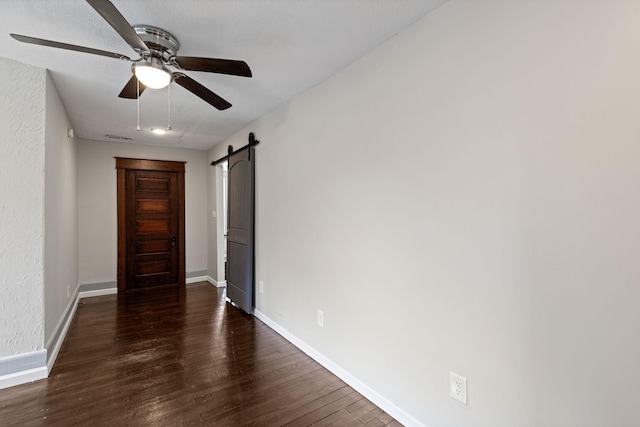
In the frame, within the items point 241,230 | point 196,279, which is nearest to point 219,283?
point 196,279

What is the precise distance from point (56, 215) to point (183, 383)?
202 cm

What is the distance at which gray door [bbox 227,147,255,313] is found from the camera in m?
3.74

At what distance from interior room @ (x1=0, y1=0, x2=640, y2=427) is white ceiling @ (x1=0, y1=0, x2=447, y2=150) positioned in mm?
16

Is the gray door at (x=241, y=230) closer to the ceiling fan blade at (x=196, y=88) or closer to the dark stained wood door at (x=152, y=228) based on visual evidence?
the ceiling fan blade at (x=196, y=88)

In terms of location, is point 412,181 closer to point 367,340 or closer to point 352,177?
point 352,177

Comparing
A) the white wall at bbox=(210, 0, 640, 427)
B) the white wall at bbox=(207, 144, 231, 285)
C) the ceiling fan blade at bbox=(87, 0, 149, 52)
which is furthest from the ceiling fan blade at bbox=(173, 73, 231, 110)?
the white wall at bbox=(207, 144, 231, 285)

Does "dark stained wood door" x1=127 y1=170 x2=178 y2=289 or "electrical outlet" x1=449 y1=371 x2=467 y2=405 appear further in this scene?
"dark stained wood door" x1=127 y1=170 x2=178 y2=289

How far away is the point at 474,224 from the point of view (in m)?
1.53

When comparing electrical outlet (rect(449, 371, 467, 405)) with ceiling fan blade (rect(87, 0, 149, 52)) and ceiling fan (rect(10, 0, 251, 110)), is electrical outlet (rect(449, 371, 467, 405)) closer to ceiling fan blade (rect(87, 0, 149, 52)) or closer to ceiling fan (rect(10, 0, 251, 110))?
ceiling fan (rect(10, 0, 251, 110))

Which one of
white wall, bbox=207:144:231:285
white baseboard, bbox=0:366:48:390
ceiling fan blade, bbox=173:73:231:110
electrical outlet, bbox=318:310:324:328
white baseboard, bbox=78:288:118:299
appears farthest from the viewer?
white wall, bbox=207:144:231:285

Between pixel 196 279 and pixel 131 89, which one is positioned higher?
pixel 131 89

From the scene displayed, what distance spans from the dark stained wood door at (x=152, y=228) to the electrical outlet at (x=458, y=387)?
5.03 m

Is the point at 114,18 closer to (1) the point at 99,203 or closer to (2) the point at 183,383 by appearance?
(2) the point at 183,383

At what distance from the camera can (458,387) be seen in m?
1.60
